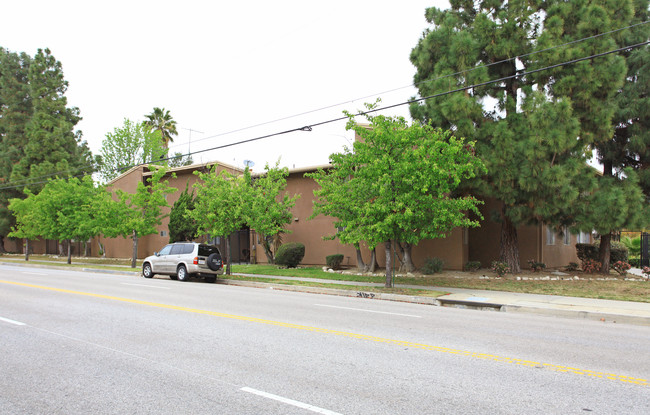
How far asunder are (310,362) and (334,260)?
58.0 feet

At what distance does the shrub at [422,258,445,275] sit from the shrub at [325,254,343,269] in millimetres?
4862

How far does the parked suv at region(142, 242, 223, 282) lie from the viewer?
788 inches

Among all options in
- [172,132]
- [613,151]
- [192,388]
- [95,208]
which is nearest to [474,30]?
[613,151]

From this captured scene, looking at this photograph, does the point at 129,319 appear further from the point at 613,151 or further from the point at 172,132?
the point at 172,132

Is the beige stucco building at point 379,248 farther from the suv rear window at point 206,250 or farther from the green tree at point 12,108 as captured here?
the green tree at point 12,108

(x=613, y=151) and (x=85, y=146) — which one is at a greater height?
(x=85, y=146)

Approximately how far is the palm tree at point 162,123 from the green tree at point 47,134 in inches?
386

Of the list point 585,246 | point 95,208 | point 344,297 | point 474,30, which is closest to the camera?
point 344,297

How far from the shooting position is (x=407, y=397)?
492 centimetres

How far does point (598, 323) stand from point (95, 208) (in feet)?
93.1

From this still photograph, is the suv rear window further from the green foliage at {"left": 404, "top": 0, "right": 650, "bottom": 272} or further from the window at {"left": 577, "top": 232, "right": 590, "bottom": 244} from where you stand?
the window at {"left": 577, "top": 232, "right": 590, "bottom": 244}

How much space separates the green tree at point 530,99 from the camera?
Answer: 16.6 metres

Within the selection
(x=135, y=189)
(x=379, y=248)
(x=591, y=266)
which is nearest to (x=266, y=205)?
(x=379, y=248)

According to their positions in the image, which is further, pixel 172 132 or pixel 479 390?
pixel 172 132
